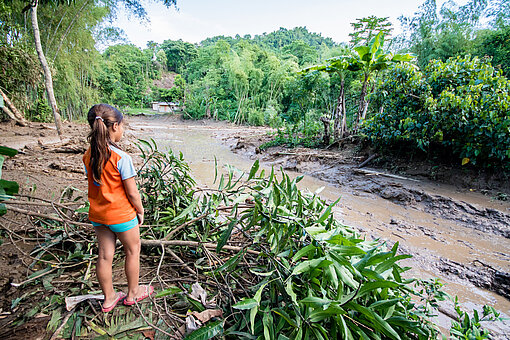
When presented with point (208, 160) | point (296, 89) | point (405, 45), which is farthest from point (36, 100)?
point (405, 45)

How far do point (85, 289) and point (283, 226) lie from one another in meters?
1.46

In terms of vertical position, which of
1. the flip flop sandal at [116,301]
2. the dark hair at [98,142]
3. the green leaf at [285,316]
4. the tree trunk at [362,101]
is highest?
the tree trunk at [362,101]

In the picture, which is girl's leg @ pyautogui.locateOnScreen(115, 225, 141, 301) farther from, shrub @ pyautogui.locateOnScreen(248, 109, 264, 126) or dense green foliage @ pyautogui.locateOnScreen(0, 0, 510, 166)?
shrub @ pyautogui.locateOnScreen(248, 109, 264, 126)

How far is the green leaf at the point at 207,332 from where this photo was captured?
118 centimetres

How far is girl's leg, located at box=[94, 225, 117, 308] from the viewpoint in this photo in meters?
1.51

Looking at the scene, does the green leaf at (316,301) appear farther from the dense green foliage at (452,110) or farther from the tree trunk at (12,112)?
the tree trunk at (12,112)

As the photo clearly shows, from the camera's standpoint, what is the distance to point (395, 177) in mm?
5402

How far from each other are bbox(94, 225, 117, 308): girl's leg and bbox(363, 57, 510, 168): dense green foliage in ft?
18.9

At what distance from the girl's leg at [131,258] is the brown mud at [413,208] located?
19.3 inches

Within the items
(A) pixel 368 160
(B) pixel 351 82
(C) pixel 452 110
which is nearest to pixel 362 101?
(A) pixel 368 160

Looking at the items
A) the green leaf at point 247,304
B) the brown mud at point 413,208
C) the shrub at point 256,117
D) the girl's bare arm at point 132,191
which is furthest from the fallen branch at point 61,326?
the shrub at point 256,117

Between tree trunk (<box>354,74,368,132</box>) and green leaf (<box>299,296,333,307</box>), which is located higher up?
tree trunk (<box>354,74,368,132</box>)

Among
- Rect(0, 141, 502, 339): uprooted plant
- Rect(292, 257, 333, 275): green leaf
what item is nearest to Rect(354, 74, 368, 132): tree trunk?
Rect(0, 141, 502, 339): uprooted plant

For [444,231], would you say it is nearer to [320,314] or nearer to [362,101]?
[320,314]
